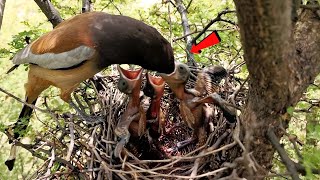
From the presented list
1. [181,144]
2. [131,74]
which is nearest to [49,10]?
[131,74]

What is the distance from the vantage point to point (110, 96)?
3.03 meters

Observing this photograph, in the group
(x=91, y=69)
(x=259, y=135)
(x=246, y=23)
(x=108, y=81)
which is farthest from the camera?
(x=108, y=81)

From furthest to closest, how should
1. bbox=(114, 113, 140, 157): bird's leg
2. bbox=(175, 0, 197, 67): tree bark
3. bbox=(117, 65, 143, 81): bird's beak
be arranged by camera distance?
bbox=(175, 0, 197, 67): tree bark
bbox=(117, 65, 143, 81): bird's beak
bbox=(114, 113, 140, 157): bird's leg

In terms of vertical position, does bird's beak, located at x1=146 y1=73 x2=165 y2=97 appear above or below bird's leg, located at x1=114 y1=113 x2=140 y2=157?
above

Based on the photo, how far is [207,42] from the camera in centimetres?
340

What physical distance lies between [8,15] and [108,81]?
380 cm

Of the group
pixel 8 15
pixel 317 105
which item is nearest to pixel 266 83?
pixel 317 105

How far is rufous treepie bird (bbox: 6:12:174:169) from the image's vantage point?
2.81 m

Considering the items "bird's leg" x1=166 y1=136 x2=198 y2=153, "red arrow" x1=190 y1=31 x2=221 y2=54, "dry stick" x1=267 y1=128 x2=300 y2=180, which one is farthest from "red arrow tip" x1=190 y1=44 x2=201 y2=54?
"dry stick" x1=267 y1=128 x2=300 y2=180

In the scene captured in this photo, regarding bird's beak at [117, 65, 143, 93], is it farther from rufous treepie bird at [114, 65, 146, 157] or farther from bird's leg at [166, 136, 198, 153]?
bird's leg at [166, 136, 198, 153]

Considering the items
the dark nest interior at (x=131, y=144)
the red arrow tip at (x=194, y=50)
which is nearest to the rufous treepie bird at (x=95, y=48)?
the dark nest interior at (x=131, y=144)

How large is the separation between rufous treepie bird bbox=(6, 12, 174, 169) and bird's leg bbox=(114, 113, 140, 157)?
1.12 feet

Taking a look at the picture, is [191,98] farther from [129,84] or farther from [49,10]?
[49,10]

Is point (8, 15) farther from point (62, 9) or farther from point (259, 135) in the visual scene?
point (259, 135)
